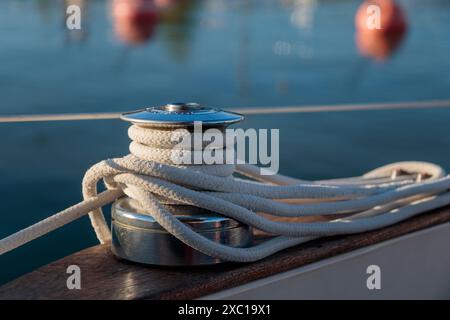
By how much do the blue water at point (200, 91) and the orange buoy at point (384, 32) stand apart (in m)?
0.21

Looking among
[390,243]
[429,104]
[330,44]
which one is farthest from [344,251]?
[330,44]

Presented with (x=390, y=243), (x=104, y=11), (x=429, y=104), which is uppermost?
(x=104, y=11)

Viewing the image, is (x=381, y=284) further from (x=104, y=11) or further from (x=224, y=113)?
(x=104, y=11)

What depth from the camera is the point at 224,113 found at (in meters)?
1.27

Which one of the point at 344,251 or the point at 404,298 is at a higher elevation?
the point at 344,251

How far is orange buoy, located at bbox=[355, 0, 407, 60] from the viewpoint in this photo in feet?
34.9

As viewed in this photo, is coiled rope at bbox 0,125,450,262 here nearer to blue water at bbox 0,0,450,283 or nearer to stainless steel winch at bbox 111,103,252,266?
stainless steel winch at bbox 111,103,252,266

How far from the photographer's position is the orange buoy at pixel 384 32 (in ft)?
34.9

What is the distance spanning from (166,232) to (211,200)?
0.29 feet

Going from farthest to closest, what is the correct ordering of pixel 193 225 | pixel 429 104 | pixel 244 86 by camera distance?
pixel 244 86 → pixel 429 104 → pixel 193 225

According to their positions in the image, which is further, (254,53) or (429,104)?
(254,53)

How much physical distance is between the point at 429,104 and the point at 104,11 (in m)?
17.7

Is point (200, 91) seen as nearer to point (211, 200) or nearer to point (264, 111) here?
point (264, 111)

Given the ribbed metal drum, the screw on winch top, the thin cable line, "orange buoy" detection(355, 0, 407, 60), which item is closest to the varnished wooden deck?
the ribbed metal drum
